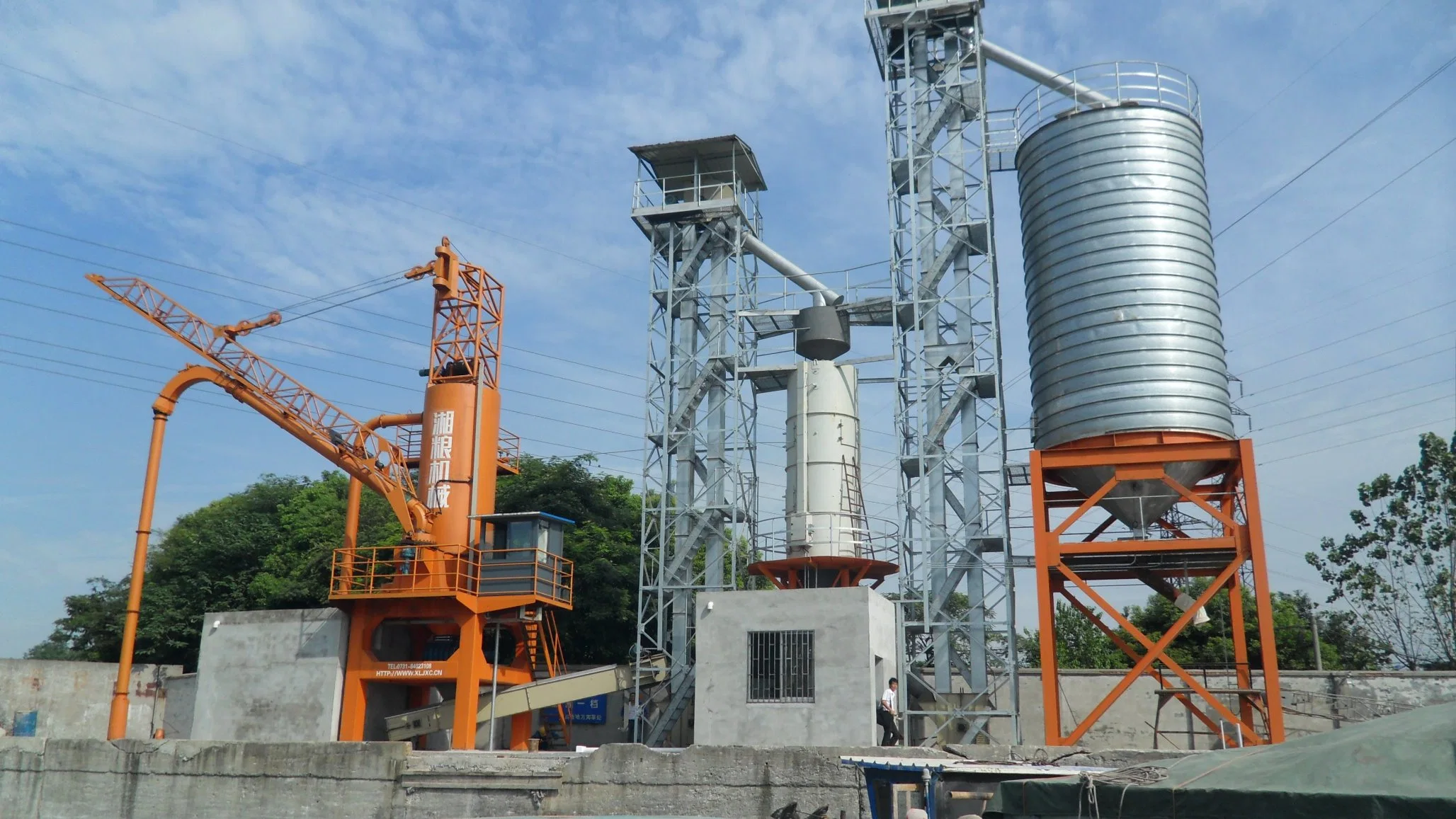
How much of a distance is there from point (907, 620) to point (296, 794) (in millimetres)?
14421

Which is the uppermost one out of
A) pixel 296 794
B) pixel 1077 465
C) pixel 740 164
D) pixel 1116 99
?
pixel 740 164

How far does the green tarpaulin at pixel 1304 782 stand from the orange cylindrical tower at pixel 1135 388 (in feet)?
39.7

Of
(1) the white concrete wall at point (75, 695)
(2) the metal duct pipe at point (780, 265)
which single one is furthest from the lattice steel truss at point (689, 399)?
(1) the white concrete wall at point (75, 695)

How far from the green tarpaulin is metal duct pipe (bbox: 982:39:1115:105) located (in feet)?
60.7

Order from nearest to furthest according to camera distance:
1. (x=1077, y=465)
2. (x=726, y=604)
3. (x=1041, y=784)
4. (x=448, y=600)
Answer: (x=1041, y=784) < (x=1077, y=465) < (x=726, y=604) < (x=448, y=600)

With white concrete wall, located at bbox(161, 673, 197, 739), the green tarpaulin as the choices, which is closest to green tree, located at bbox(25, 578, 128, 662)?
white concrete wall, located at bbox(161, 673, 197, 739)

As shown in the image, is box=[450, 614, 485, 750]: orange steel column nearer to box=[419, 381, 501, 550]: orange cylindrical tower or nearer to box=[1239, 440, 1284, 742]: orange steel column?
box=[419, 381, 501, 550]: orange cylindrical tower

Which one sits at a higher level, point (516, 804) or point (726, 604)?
point (726, 604)

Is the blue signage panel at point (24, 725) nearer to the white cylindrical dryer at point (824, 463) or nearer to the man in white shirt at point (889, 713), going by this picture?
the white cylindrical dryer at point (824, 463)

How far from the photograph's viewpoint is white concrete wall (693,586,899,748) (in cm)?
Answer: 2258

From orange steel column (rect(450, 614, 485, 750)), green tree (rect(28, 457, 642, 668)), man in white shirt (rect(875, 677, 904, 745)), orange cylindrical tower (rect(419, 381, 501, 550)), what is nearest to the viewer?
man in white shirt (rect(875, 677, 904, 745))

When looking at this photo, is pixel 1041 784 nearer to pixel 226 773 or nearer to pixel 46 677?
pixel 226 773

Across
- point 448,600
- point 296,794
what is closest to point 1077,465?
point 448,600

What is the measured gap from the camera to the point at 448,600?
26.2m
